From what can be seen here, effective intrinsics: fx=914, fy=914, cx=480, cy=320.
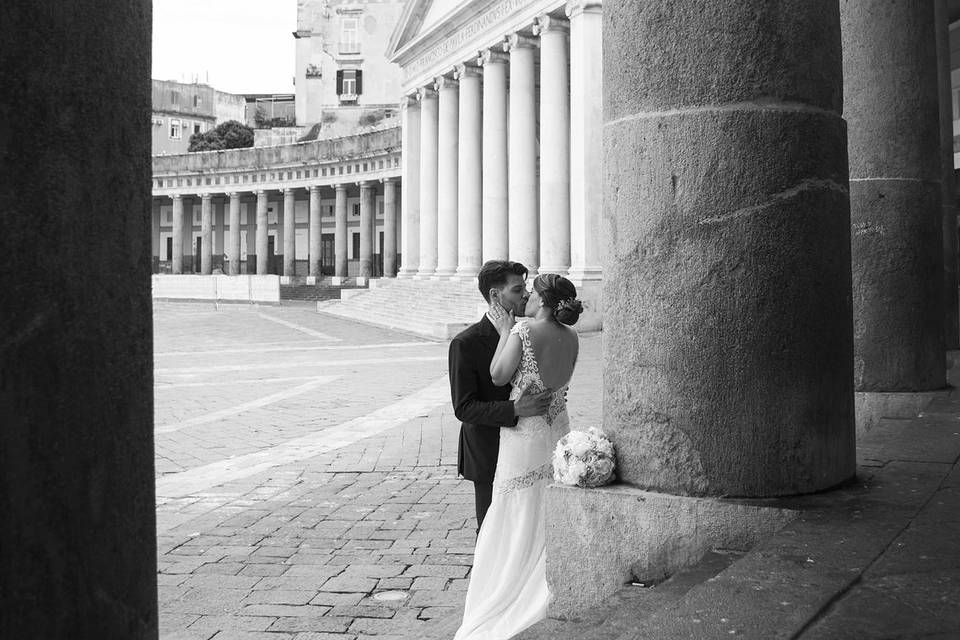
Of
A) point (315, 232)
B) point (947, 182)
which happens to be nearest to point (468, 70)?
point (947, 182)

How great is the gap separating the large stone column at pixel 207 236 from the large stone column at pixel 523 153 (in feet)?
112

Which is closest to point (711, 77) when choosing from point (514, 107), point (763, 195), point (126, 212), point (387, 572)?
point (763, 195)

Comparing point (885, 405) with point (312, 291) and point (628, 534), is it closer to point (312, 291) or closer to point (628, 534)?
point (628, 534)

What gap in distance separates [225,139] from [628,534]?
225 ft

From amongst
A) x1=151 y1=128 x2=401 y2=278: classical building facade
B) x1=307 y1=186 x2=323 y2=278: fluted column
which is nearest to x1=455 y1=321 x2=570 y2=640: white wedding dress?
x1=151 y1=128 x2=401 y2=278: classical building facade

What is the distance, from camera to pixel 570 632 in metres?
2.73

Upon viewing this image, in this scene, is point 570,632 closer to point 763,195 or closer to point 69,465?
point 763,195

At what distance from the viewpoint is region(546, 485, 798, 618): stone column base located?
2.98 metres

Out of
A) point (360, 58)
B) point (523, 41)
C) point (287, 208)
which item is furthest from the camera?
point (360, 58)

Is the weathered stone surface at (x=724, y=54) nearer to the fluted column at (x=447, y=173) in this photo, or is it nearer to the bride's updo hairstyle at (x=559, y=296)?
the bride's updo hairstyle at (x=559, y=296)

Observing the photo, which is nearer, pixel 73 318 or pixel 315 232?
pixel 73 318

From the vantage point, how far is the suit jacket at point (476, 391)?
13.5 feet

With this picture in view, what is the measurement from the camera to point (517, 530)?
13.1 feet

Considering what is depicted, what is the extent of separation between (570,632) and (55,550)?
6.22 feet
